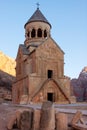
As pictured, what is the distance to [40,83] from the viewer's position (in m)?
28.6

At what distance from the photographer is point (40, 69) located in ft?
95.8

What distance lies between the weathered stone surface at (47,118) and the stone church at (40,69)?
59.8 feet

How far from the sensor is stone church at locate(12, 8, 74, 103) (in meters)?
28.1

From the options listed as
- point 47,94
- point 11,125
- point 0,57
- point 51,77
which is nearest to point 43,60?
point 51,77

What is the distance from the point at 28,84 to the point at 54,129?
18.9 m

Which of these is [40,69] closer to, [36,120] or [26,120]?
[26,120]

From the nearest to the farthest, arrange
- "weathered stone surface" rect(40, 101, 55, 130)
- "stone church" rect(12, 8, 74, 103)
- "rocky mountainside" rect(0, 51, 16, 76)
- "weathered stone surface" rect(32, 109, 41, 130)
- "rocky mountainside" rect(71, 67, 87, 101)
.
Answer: "weathered stone surface" rect(40, 101, 55, 130)
"weathered stone surface" rect(32, 109, 41, 130)
"stone church" rect(12, 8, 74, 103)
"rocky mountainside" rect(71, 67, 87, 101)
"rocky mountainside" rect(0, 51, 16, 76)

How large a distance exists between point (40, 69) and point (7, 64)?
53.3 m

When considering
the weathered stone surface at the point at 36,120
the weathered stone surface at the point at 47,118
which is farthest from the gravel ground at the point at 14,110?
the weathered stone surface at the point at 47,118

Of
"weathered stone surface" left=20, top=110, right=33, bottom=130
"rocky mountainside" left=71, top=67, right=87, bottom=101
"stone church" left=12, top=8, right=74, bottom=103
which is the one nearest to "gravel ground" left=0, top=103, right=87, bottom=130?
"weathered stone surface" left=20, top=110, right=33, bottom=130

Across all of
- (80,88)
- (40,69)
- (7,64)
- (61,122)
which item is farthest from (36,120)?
(7,64)

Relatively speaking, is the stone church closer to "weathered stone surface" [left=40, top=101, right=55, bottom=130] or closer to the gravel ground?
the gravel ground

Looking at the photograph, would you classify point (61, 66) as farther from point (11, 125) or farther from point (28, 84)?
point (11, 125)

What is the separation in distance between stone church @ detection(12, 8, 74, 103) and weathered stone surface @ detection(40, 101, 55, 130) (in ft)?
59.8
